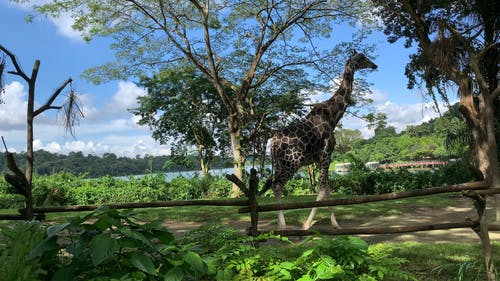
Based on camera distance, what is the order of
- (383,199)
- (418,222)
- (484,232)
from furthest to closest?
(418,222)
(383,199)
(484,232)

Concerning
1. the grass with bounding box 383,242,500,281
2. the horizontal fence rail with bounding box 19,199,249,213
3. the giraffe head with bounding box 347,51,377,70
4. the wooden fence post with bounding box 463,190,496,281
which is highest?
the giraffe head with bounding box 347,51,377,70

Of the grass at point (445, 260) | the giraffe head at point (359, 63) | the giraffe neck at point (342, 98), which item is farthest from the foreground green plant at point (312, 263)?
the giraffe head at point (359, 63)

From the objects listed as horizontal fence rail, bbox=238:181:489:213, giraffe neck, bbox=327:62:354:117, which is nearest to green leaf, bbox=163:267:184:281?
horizontal fence rail, bbox=238:181:489:213

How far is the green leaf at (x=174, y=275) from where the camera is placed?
81.1 inches

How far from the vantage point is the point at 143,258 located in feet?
6.92

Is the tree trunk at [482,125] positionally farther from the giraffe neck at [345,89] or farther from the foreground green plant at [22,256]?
the foreground green plant at [22,256]

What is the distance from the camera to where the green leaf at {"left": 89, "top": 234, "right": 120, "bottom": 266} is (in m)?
1.96

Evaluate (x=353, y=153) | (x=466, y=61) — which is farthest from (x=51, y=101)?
(x=353, y=153)

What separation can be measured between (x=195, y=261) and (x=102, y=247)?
44 cm

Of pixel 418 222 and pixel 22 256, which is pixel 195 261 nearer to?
pixel 22 256

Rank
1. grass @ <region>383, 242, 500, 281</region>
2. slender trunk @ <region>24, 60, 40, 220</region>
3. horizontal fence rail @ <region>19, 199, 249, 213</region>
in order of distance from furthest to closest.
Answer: slender trunk @ <region>24, 60, 40, 220</region>
horizontal fence rail @ <region>19, 199, 249, 213</region>
grass @ <region>383, 242, 500, 281</region>

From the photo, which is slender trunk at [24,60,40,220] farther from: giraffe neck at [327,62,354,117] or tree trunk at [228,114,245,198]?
tree trunk at [228,114,245,198]

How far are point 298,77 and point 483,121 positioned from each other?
10.7m

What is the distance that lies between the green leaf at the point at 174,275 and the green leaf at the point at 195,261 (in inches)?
2.5
